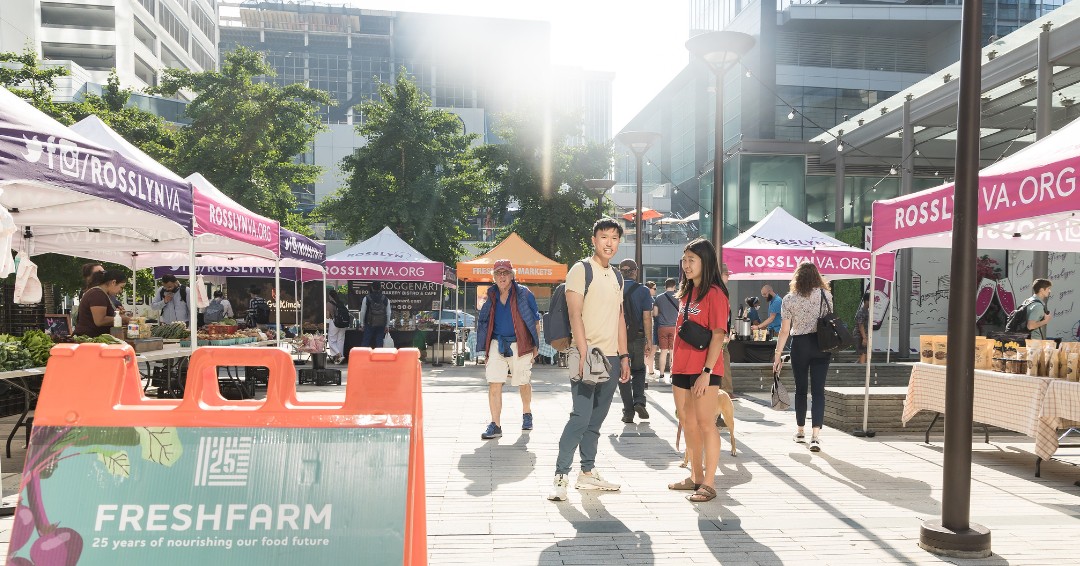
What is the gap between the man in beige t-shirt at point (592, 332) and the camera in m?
5.52

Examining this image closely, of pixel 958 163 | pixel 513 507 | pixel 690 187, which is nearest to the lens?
pixel 958 163

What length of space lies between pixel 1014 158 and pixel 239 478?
6560 millimetres

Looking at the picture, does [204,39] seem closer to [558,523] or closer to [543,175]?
[543,175]

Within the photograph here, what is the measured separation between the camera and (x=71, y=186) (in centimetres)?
548

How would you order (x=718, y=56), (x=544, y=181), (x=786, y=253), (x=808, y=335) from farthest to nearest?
Result: 1. (x=544, y=181)
2. (x=786, y=253)
3. (x=718, y=56)
4. (x=808, y=335)

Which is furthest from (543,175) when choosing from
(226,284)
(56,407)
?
(56,407)

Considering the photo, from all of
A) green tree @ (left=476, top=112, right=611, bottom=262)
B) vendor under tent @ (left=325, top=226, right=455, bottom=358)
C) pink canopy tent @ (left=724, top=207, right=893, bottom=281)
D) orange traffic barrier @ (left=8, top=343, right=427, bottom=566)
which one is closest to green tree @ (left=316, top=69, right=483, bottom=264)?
green tree @ (left=476, top=112, right=611, bottom=262)

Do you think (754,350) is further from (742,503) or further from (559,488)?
(559,488)

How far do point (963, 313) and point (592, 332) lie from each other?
7.82 ft

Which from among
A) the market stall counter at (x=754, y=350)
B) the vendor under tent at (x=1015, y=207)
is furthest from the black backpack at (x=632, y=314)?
the market stall counter at (x=754, y=350)

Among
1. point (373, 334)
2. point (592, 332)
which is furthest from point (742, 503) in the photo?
point (373, 334)

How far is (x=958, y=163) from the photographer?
Answer: 464 cm

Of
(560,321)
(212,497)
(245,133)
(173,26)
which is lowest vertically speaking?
(212,497)

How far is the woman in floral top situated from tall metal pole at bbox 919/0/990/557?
2.96m
